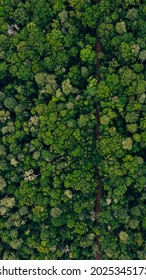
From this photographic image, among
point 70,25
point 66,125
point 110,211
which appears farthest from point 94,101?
point 110,211

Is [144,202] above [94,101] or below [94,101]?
below

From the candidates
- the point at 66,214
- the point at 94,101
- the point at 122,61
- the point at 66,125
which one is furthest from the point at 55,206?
the point at 122,61

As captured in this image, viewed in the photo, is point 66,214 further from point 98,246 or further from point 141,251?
point 141,251

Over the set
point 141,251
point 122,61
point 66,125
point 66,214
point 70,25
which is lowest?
point 141,251

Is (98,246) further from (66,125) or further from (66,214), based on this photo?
(66,125)

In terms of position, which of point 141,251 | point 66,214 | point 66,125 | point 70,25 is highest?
point 70,25

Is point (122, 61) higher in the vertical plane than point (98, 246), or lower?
higher
